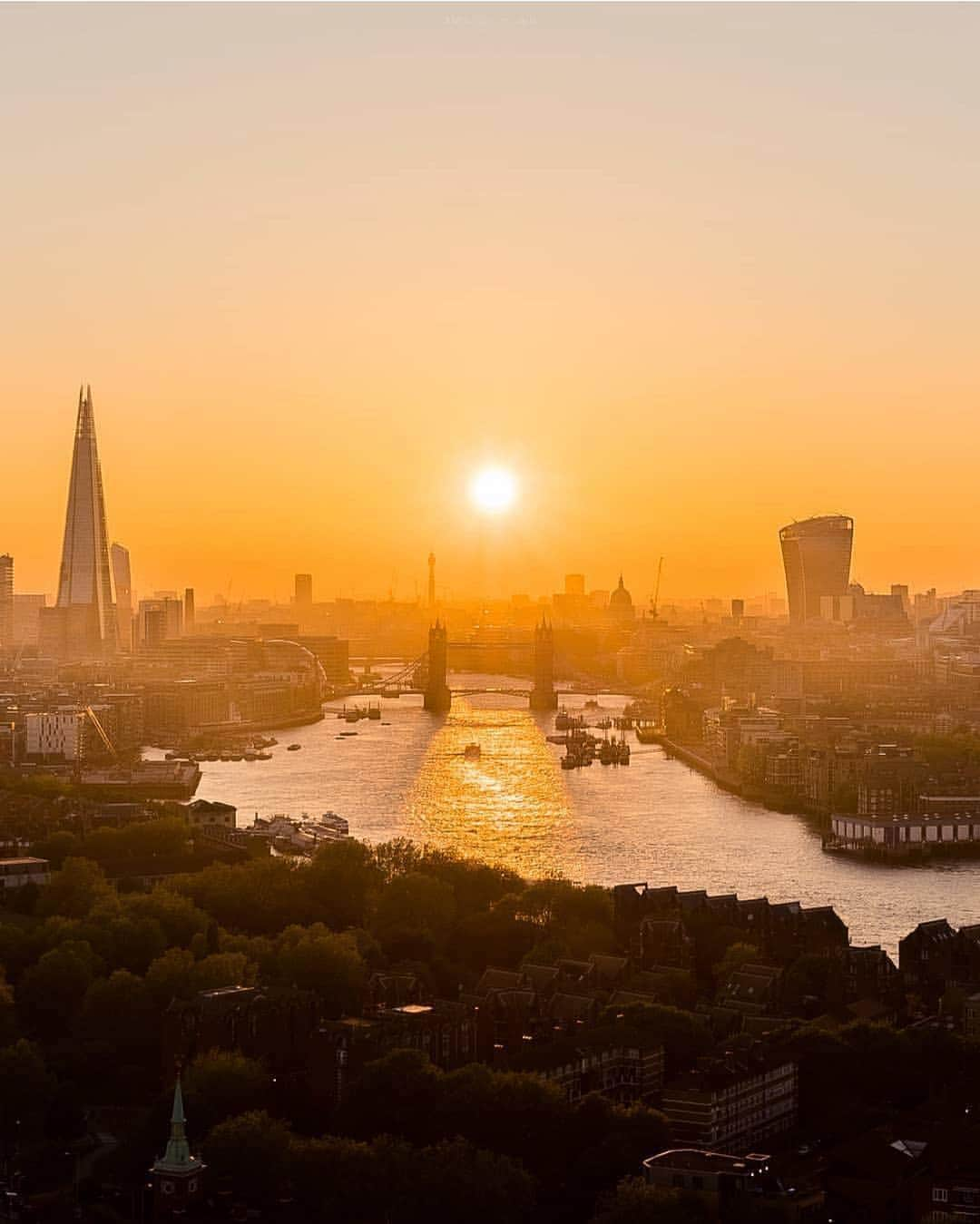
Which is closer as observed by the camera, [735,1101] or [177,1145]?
[177,1145]

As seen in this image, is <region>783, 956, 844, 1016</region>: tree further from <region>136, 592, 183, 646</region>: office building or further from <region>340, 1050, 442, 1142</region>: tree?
<region>136, 592, 183, 646</region>: office building

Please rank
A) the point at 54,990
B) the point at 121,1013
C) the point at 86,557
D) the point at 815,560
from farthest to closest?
the point at 815,560 → the point at 86,557 → the point at 54,990 → the point at 121,1013

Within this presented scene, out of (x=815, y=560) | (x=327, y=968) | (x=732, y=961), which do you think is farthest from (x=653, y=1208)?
(x=815, y=560)

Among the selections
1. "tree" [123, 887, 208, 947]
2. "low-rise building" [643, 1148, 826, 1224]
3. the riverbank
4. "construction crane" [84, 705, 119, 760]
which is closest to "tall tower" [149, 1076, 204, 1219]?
"low-rise building" [643, 1148, 826, 1224]

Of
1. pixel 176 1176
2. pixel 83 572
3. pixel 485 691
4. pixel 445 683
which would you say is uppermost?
pixel 83 572

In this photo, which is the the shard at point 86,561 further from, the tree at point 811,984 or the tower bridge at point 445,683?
the tree at point 811,984

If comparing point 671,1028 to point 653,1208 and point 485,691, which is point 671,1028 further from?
point 485,691

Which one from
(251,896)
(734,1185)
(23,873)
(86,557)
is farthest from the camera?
(86,557)
